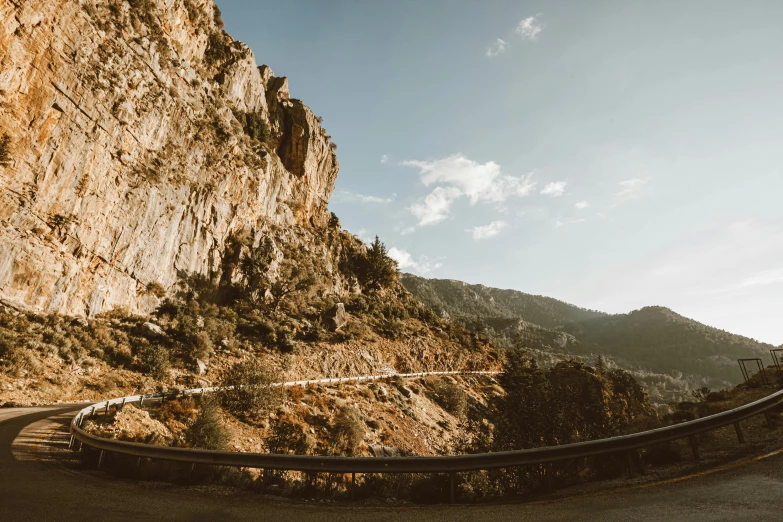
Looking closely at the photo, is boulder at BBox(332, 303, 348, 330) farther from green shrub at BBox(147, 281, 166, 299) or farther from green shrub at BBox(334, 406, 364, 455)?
green shrub at BBox(147, 281, 166, 299)

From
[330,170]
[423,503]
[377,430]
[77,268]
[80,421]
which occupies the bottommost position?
[377,430]

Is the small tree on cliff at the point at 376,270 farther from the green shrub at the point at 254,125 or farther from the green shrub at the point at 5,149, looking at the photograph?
the green shrub at the point at 5,149

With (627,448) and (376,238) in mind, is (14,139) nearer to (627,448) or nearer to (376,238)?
(627,448)

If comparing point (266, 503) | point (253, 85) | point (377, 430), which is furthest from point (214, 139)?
point (266, 503)

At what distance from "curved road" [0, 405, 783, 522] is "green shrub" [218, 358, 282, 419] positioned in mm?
14170

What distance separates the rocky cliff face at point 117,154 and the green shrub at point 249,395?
42.9 feet

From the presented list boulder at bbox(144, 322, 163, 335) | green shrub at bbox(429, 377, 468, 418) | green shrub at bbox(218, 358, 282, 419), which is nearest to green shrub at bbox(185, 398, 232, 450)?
green shrub at bbox(218, 358, 282, 419)

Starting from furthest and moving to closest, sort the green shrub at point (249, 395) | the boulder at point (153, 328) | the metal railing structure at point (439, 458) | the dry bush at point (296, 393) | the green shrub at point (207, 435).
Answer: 1. the boulder at point (153, 328)
2. the dry bush at point (296, 393)
3. the green shrub at point (249, 395)
4. the green shrub at point (207, 435)
5. the metal railing structure at point (439, 458)

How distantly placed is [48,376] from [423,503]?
2328 cm

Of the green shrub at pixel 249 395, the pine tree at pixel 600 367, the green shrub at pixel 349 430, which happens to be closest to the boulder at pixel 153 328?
the green shrub at pixel 249 395

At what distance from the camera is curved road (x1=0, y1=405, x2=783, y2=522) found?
15.1ft

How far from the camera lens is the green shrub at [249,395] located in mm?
20156

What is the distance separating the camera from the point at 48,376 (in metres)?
19.2

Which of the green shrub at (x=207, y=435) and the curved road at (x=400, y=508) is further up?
the curved road at (x=400, y=508)
